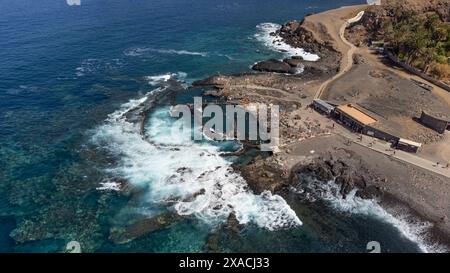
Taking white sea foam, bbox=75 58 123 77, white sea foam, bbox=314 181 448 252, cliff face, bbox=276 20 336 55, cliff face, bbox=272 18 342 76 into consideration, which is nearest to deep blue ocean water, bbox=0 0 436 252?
white sea foam, bbox=75 58 123 77

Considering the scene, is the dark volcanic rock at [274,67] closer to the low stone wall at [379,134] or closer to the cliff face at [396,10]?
the low stone wall at [379,134]

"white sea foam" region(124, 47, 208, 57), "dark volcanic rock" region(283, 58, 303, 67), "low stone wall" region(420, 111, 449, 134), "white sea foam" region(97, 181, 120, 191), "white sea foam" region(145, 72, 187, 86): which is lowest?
"white sea foam" region(97, 181, 120, 191)

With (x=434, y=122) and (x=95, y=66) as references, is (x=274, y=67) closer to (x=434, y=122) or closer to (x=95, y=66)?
(x=434, y=122)

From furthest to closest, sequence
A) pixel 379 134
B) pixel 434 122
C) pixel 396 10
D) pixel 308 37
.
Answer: pixel 396 10 → pixel 308 37 → pixel 434 122 → pixel 379 134

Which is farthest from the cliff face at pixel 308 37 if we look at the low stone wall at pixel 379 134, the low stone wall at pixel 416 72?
the low stone wall at pixel 379 134

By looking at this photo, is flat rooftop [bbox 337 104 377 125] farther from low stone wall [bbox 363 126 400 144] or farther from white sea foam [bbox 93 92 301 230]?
white sea foam [bbox 93 92 301 230]

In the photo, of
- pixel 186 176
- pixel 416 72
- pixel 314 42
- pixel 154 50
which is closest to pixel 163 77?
pixel 154 50
